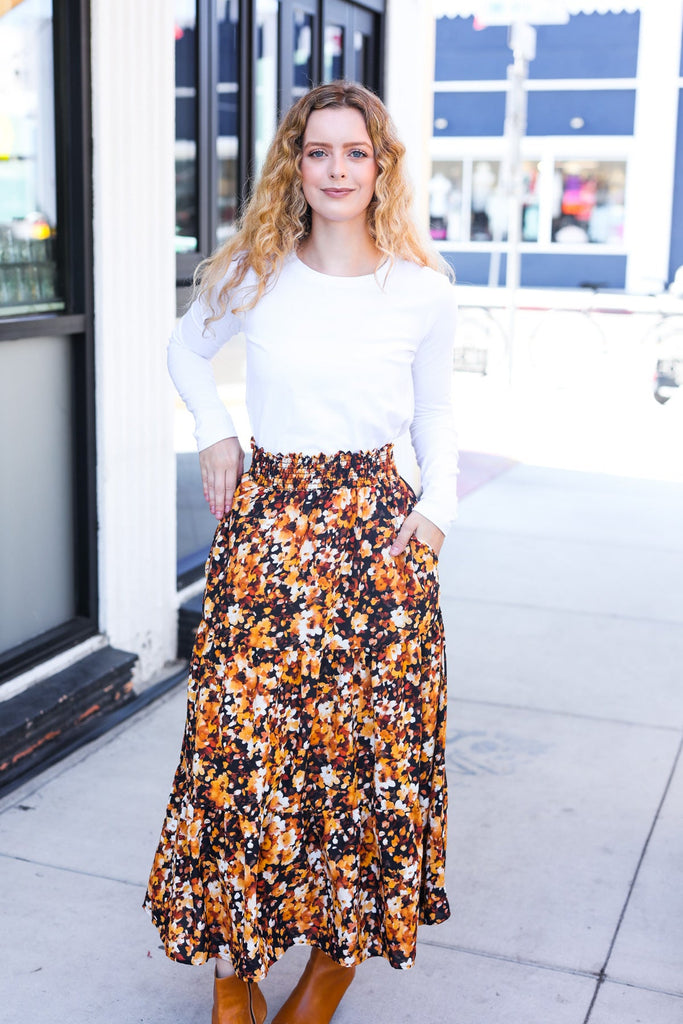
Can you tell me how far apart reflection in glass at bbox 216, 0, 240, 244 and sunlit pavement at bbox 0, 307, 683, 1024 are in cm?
212

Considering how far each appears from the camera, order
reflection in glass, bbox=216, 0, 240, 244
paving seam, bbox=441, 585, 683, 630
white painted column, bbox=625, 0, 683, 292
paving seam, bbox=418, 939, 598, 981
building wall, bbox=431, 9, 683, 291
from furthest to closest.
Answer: building wall, bbox=431, 9, 683, 291, white painted column, bbox=625, 0, 683, 292, paving seam, bbox=441, 585, 683, 630, reflection in glass, bbox=216, 0, 240, 244, paving seam, bbox=418, 939, 598, 981

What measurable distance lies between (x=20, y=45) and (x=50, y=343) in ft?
3.06

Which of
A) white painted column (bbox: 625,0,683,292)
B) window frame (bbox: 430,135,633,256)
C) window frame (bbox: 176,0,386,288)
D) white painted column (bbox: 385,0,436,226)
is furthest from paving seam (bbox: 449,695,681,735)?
window frame (bbox: 430,135,633,256)

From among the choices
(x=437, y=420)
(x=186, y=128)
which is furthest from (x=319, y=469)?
(x=186, y=128)

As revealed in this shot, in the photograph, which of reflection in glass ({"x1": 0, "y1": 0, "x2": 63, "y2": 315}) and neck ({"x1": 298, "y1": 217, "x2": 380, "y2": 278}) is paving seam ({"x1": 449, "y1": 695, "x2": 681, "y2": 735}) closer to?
reflection in glass ({"x1": 0, "y1": 0, "x2": 63, "y2": 315})

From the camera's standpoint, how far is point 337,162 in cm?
246

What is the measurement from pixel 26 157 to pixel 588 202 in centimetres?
2352

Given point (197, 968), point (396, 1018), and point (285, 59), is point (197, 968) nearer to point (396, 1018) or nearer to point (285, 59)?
point (396, 1018)

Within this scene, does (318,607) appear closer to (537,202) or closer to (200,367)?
(200,367)

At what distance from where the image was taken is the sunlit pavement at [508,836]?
9.43 feet

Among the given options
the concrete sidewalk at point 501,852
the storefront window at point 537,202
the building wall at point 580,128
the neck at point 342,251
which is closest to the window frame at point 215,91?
the concrete sidewalk at point 501,852

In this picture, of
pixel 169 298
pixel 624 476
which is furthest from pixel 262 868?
pixel 624 476

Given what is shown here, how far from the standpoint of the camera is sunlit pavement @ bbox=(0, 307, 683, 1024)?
9.43ft

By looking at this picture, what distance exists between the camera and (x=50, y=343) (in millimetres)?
4207
